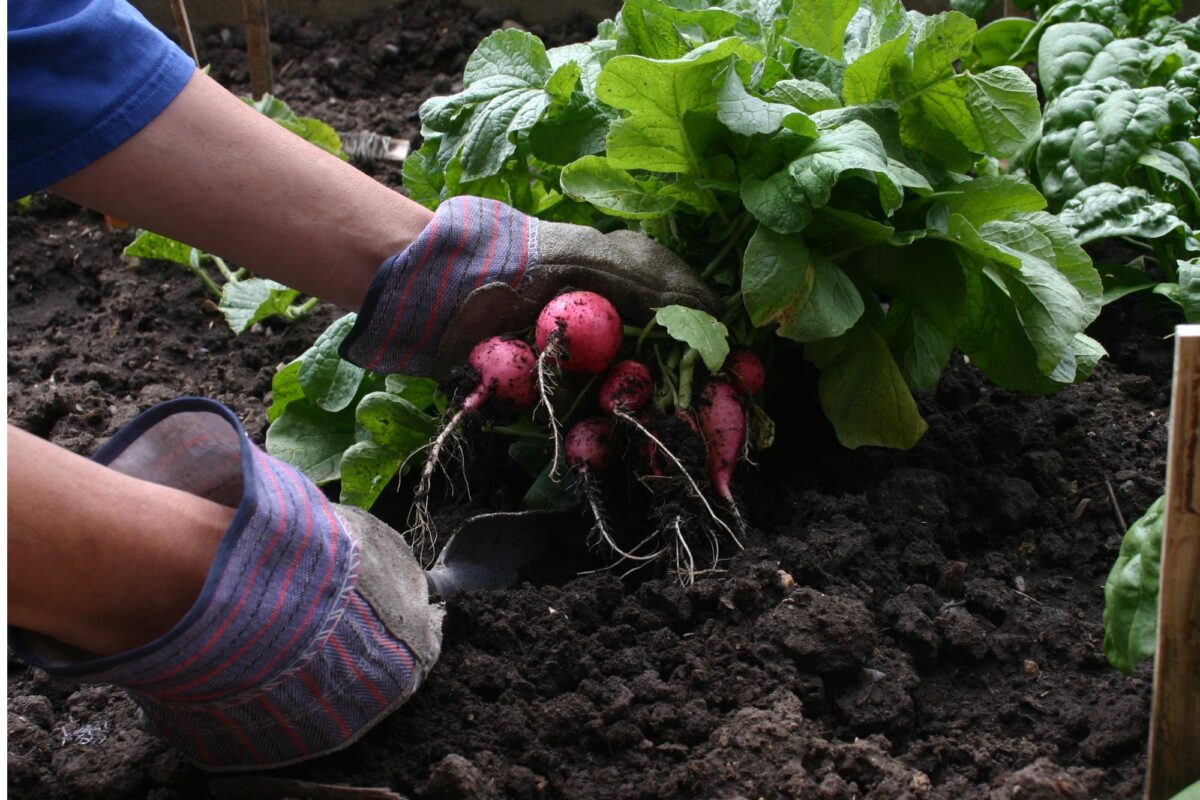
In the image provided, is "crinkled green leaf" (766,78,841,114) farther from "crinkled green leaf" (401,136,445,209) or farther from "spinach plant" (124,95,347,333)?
"spinach plant" (124,95,347,333)

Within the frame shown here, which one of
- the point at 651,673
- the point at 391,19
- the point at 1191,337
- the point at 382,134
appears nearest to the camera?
the point at 1191,337

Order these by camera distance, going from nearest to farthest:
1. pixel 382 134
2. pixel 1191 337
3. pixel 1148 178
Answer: pixel 1191 337, pixel 1148 178, pixel 382 134

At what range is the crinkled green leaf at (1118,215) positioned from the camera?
7.71ft

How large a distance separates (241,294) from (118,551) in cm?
147

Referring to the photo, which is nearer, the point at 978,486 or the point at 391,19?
the point at 978,486

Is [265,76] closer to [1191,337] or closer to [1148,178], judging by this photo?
[1148,178]

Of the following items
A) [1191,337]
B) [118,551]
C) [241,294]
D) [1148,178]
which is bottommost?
[241,294]

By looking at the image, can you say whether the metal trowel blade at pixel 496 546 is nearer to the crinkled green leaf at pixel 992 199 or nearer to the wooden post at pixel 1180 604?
the crinkled green leaf at pixel 992 199

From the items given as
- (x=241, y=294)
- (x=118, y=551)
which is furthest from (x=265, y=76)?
(x=118, y=551)

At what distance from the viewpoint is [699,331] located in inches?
72.6

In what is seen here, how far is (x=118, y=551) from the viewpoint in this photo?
1.41 m

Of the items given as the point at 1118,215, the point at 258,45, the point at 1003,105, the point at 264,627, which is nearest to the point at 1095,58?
the point at 1118,215

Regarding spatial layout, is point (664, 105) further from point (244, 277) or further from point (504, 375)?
point (244, 277)

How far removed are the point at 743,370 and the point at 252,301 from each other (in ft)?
4.31
